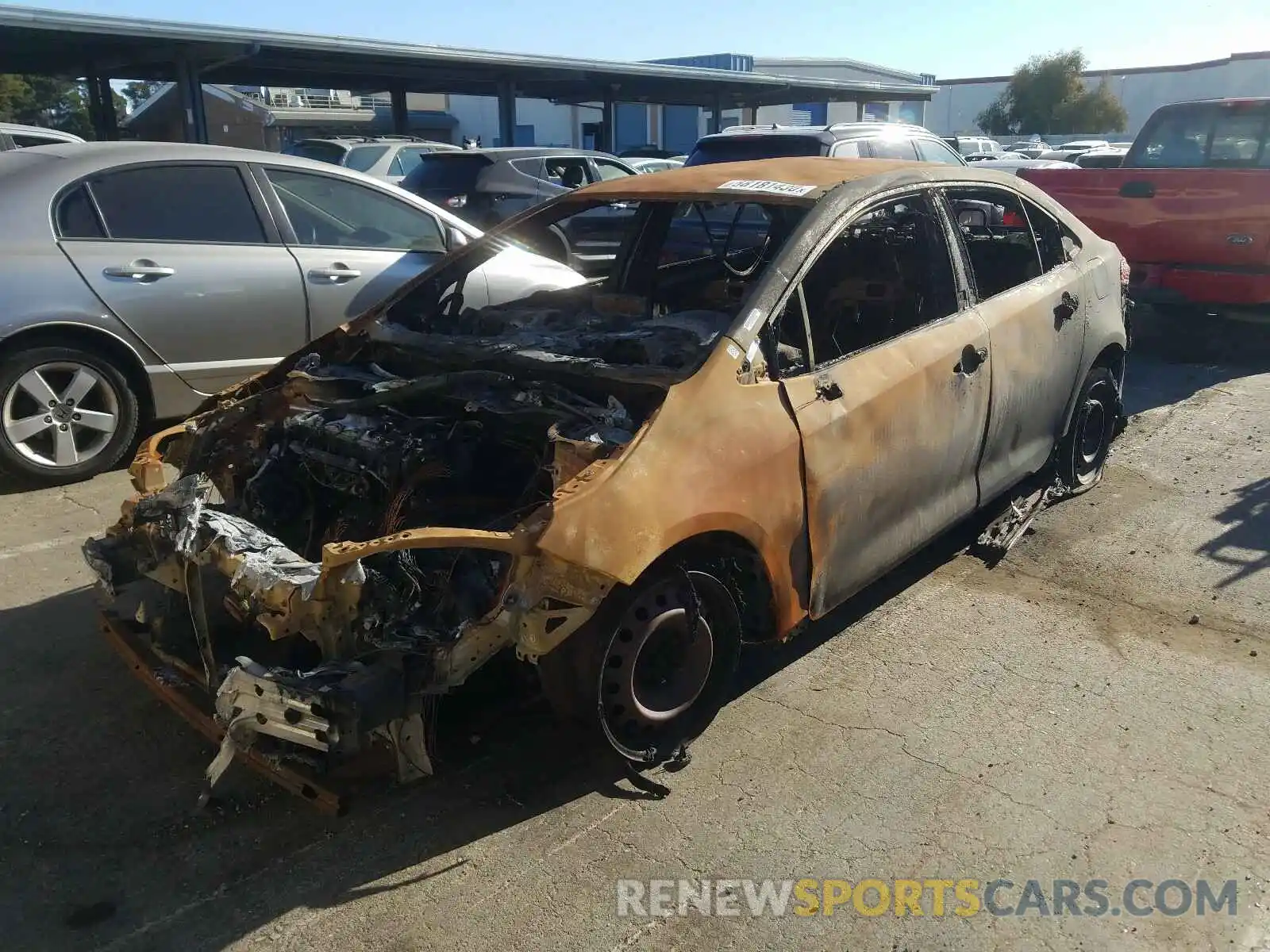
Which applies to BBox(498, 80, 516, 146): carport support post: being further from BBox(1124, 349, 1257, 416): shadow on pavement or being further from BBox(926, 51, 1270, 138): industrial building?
BBox(926, 51, 1270, 138): industrial building

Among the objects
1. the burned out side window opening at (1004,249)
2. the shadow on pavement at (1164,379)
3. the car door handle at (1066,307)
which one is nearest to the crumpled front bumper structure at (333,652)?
the burned out side window opening at (1004,249)

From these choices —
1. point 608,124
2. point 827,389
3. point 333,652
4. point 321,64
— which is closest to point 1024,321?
point 827,389

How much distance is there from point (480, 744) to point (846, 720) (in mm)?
1182

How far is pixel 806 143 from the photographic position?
8.59 metres

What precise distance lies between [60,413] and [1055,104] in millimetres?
60344

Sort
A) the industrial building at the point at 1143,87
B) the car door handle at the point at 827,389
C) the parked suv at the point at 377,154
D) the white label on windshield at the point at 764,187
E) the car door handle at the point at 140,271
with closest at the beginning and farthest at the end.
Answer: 1. the car door handle at the point at 827,389
2. the white label on windshield at the point at 764,187
3. the car door handle at the point at 140,271
4. the parked suv at the point at 377,154
5. the industrial building at the point at 1143,87

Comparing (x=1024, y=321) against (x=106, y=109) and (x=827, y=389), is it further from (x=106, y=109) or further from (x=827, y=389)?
(x=106, y=109)

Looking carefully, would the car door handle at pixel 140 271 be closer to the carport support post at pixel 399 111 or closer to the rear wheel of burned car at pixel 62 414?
the rear wheel of burned car at pixel 62 414

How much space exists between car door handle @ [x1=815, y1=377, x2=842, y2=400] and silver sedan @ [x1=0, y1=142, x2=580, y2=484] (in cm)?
209

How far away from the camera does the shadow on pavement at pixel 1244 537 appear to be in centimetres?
457

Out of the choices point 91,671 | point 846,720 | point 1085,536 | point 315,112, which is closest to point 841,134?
point 1085,536

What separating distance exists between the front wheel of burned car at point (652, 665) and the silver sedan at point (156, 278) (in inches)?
92.9

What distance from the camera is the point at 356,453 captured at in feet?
10.5

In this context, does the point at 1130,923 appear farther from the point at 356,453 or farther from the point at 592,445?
the point at 356,453
